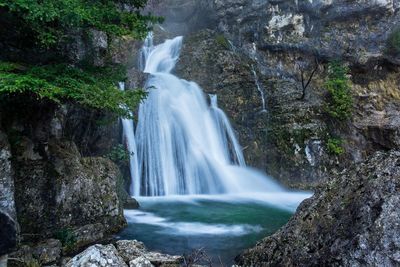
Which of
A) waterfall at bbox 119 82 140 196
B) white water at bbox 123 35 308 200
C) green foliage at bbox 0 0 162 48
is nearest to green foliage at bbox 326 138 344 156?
white water at bbox 123 35 308 200

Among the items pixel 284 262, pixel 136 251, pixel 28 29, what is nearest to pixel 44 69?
pixel 28 29

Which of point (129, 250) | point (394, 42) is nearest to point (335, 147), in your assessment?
point (394, 42)

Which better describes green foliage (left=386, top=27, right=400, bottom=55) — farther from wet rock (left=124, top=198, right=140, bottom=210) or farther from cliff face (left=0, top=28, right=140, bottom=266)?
cliff face (left=0, top=28, right=140, bottom=266)

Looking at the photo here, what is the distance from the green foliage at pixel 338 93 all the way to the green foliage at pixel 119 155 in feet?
33.6

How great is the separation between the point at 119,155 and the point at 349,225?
9728mm

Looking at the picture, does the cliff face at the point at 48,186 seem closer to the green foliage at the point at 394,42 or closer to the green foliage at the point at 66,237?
the green foliage at the point at 66,237

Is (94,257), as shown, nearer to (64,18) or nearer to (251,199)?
(64,18)

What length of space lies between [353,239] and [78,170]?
538cm

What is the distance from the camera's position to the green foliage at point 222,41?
→ 804 inches

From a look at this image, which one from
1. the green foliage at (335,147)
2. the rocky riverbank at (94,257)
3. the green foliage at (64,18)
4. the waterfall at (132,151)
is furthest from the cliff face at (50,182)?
the green foliage at (335,147)

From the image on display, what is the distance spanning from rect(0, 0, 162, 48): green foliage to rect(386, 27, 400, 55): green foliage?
1720 centimetres

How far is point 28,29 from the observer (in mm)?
6035

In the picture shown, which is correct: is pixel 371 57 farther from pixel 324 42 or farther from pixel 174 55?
pixel 174 55

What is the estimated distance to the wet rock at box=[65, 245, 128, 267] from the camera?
418 centimetres
